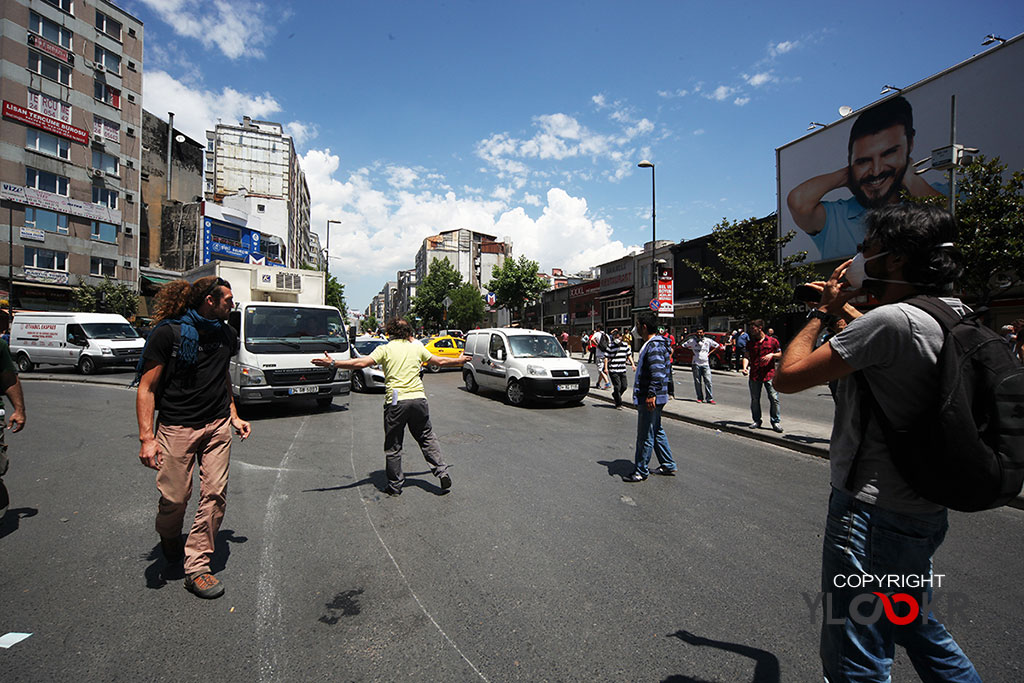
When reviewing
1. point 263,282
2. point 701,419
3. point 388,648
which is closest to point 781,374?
point 388,648

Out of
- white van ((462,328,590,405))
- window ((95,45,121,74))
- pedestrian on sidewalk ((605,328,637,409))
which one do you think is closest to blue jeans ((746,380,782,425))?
pedestrian on sidewalk ((605,328,637,409))

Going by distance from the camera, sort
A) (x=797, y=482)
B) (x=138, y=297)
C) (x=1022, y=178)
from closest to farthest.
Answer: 1. (x=797, y=482)
2. (x=1022, y=178)
3. (x=138, y=297)

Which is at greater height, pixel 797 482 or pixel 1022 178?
pixel 1022 178

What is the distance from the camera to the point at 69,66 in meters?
35.0

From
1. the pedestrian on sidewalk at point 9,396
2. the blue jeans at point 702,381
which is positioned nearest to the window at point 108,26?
the pedestrian on sidewalk at point 9,396

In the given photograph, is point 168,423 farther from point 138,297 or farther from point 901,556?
point 138,297

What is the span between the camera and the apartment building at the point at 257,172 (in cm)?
5822

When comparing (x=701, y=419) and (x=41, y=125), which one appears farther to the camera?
(x=41, y=125)

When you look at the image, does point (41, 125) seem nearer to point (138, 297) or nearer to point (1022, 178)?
point (138, 297)

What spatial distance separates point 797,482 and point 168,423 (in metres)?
6.16

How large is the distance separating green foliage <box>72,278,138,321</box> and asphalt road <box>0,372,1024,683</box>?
Result: 34.0m

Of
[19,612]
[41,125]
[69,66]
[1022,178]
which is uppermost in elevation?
[69,66]

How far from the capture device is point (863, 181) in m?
26.3

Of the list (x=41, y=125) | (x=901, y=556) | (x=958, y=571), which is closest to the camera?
(x=901, y=556)
